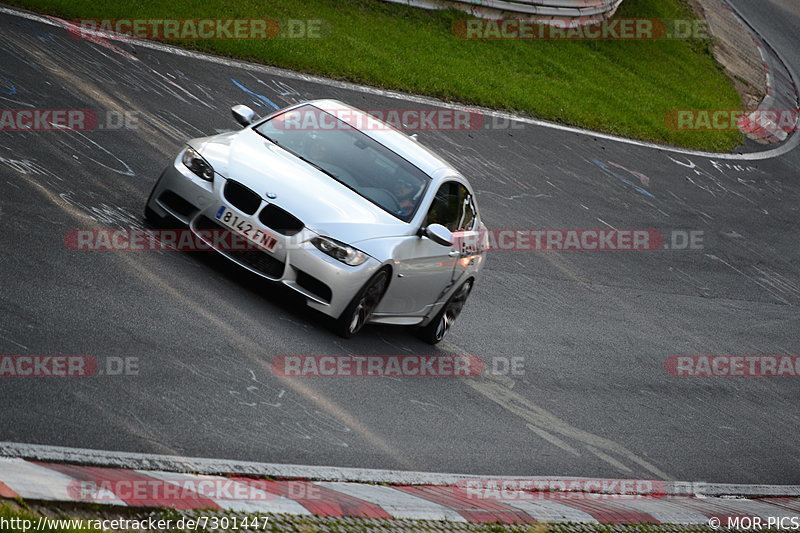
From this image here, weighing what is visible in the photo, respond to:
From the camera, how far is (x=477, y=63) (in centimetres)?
2297

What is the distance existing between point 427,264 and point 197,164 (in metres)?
2.29

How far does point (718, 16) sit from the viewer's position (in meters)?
36.4

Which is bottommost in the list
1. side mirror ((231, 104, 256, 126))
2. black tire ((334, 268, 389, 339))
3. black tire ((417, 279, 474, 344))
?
black tire ((417, 279, 474, 344))

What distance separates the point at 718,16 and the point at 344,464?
107 ft

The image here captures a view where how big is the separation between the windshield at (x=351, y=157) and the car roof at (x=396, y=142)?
74 millimetres

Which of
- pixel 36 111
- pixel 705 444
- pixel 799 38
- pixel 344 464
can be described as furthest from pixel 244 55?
pixel 799 38

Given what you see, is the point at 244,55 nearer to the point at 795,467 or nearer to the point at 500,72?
the point at 500,72

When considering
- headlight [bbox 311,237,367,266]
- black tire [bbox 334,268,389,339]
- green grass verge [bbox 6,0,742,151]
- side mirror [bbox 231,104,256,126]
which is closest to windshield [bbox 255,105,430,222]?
side mirror [bbox 231,104,256,126]

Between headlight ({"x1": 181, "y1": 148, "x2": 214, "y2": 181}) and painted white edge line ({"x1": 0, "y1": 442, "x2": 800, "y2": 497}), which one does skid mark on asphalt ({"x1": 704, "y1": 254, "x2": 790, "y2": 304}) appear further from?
headlight ({"x1": 181, "y1": 148, "x2": 214, "y2": 181})

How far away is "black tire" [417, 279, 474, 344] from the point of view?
1088 centimetres

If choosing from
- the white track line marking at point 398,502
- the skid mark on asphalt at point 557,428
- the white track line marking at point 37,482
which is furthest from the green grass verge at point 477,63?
the white track line marking at point 37,482

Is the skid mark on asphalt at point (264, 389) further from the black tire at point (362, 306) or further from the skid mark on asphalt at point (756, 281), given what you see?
the skid mark on asphalt at point (756, 281)

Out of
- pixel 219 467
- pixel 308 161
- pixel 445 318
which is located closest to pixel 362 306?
pixel 308 161

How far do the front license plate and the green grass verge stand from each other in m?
8.75
